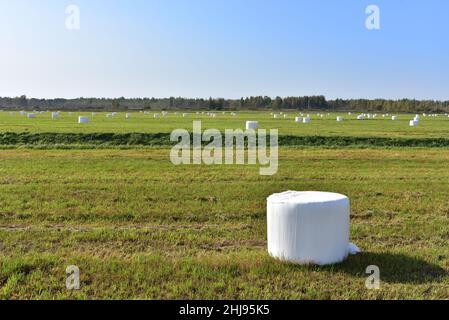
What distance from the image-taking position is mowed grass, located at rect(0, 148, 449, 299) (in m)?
6.20

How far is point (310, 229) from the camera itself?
22.5ft

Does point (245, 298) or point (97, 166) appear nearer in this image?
point (245, 298)

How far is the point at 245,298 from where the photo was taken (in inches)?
230

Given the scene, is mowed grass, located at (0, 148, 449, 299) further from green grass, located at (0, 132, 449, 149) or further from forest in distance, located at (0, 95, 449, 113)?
forest in distance, located at (0, 95, 449, 113)

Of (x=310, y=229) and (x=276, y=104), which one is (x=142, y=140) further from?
(x=276, y=104)

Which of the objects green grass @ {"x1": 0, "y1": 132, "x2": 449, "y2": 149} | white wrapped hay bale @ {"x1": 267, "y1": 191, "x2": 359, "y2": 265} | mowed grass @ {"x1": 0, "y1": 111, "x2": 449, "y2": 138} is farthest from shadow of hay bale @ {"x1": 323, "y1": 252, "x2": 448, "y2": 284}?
mowed grass @ {"x1": 0, "y1": 111, "x2": 449, "y2": 138}

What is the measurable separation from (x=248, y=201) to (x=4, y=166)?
1137cm

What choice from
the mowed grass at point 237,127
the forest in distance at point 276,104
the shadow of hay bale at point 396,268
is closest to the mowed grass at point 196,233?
the shadow of hay bale at point 396,268

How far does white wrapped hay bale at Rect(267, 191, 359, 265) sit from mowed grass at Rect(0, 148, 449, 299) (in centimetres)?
18

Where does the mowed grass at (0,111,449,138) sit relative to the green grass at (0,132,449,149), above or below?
above

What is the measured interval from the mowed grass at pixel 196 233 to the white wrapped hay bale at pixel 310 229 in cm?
18

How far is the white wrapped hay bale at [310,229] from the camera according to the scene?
681cm
